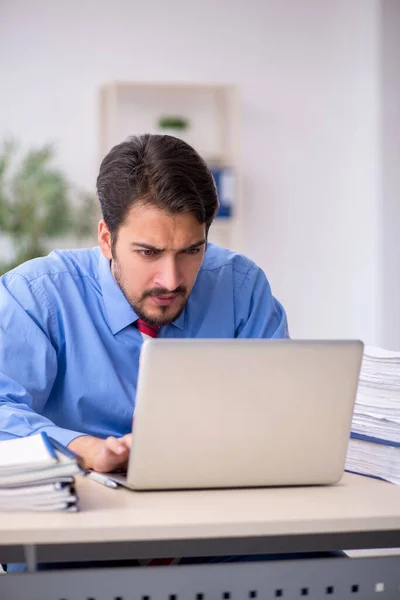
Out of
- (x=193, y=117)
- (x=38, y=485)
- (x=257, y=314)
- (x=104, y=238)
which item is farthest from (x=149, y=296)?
(x=193, y=117)

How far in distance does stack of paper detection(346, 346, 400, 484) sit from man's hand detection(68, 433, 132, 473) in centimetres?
42

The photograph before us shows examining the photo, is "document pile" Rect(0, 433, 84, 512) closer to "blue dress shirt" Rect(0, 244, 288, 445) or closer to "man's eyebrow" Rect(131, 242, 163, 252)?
"blue dress shirt" Rect(0, 244, 288, 445)

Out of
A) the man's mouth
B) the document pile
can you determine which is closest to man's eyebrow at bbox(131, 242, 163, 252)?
the man's mouth

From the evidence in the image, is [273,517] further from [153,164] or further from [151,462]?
[153,164]

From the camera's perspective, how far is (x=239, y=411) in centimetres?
126

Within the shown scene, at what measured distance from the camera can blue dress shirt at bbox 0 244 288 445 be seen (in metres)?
1.72

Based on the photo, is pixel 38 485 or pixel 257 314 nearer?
pixel 38 485

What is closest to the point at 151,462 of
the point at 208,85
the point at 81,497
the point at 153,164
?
the point at 81,497

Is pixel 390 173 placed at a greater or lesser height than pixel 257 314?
greater

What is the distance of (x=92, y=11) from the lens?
5.22 meters

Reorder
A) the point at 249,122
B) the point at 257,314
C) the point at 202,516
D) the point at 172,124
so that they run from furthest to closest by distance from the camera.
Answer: the point at 249,122
the point at 172,124
the point at 257,314
the point at 202,516

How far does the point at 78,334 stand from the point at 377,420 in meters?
0.64

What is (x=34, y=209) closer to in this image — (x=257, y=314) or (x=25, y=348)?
(x=257, y=314)

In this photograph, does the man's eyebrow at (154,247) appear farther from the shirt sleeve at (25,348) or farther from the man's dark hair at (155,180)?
the shirt sleeve at (25,348)
